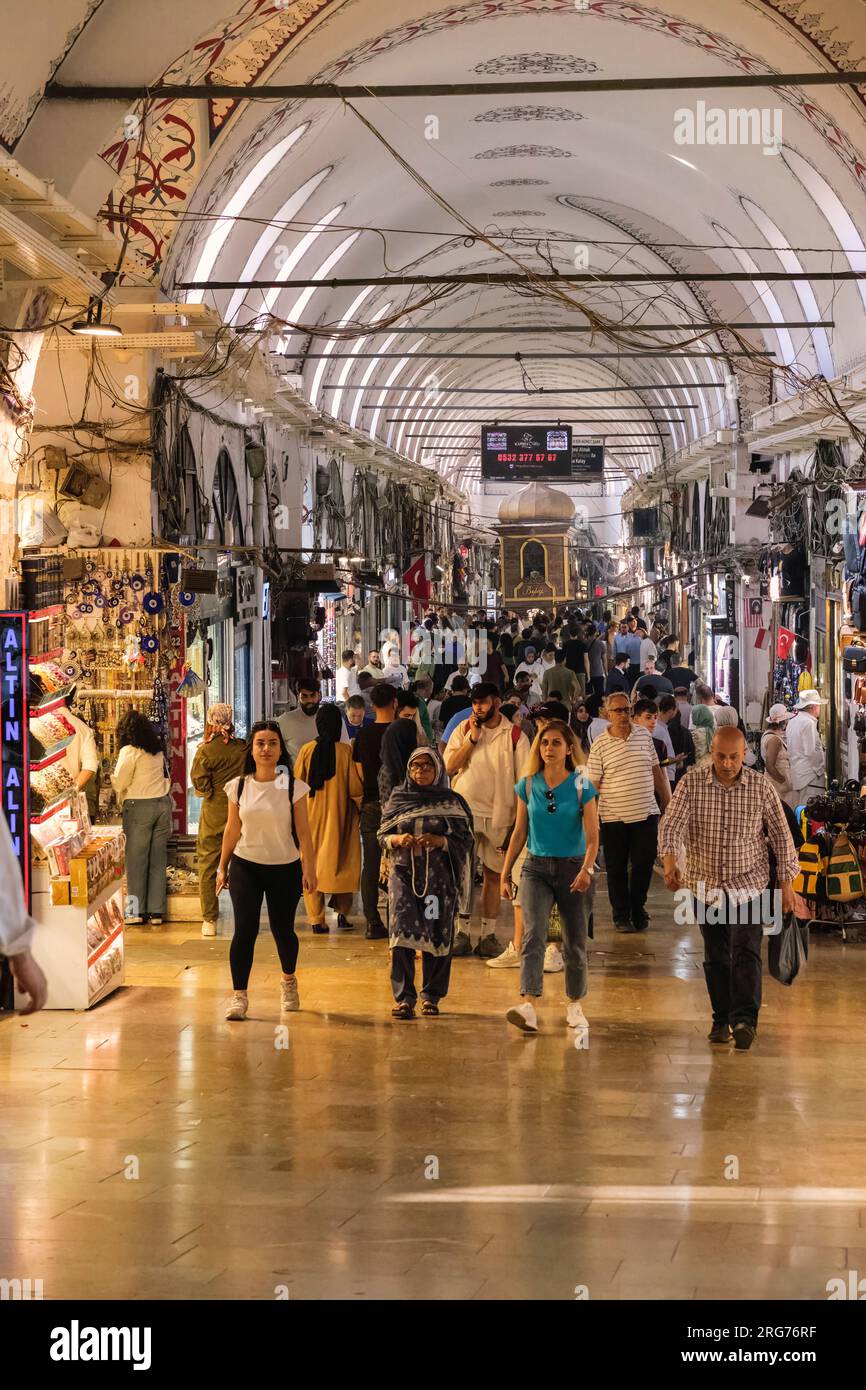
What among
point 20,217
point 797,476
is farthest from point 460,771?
point 797,476

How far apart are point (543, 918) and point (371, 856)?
248 centimetres

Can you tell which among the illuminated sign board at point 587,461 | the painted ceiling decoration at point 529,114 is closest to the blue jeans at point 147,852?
the painted ceiling decoration at point 529,114

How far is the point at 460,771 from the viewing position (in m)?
9.04

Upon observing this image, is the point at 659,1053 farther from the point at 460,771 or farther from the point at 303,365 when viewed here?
the point at 303,365

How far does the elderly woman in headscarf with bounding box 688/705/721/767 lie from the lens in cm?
1282

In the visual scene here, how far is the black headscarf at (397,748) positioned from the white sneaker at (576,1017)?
1.81 m

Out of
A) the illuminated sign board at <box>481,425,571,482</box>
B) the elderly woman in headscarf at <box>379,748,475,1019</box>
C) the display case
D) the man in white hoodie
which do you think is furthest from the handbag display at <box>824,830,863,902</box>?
the illuminated sign board at <box>481,425,571,482</box>

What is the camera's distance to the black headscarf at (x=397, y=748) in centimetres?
870

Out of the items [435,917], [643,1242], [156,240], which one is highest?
[156,240]

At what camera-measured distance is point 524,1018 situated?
733cm

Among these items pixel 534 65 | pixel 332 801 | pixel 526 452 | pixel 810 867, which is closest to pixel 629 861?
pixel 810 867

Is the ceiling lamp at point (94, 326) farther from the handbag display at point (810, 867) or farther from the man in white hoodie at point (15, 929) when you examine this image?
the man in white hoodie at point (15, 929)

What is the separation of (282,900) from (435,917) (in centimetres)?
73

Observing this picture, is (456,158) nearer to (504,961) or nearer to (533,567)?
(504,961)
